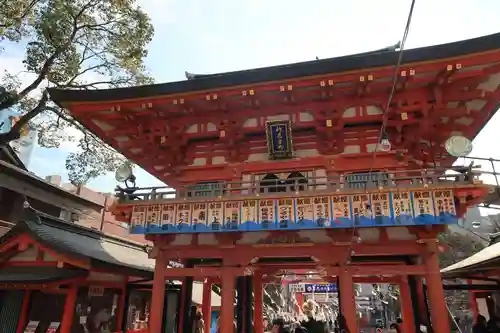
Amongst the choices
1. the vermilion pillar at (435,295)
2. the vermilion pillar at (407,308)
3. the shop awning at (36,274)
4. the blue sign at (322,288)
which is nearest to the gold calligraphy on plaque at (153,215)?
the shop awning at (36,274)

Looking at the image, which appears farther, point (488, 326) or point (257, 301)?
point (257, 301)

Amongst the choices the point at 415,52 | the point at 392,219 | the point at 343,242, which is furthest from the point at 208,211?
the point at 415,52

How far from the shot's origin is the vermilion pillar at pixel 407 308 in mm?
9805

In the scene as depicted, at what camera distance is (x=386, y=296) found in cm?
3344

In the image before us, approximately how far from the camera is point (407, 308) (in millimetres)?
10031

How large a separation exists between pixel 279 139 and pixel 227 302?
4.49 metres

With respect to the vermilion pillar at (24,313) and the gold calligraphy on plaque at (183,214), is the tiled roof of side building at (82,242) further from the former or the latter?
the gold calligraphy on plaque at (183,214)

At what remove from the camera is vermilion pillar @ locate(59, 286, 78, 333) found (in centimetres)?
880

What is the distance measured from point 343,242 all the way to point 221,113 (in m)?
4.71

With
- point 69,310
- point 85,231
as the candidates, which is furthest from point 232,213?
point 85,231

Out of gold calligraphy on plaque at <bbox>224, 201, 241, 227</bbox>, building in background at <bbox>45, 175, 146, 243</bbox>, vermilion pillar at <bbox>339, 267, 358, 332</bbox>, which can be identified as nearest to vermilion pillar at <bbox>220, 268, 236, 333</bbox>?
gold calligraphy on plaque at <bbox>224, 201, 241, 227</bbox>

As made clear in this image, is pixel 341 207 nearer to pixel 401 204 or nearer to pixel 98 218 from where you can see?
pixel 401 204

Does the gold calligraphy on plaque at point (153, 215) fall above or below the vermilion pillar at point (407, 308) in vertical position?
above

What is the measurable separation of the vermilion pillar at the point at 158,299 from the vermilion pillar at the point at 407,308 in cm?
693
